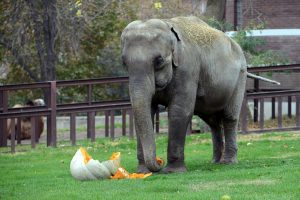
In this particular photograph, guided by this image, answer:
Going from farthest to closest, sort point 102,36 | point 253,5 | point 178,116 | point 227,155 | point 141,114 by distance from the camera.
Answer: point 102,36
point 253,5
point 227,155
point 178,116
point 141,114

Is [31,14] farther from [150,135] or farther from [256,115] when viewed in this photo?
[150,135]

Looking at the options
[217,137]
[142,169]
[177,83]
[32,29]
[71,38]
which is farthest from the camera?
[32,29]

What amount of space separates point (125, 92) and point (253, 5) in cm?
686

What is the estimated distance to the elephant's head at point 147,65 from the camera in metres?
12.2

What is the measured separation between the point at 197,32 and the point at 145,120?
221 cm

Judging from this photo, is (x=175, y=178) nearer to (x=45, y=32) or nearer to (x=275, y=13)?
(x=45, y=32)

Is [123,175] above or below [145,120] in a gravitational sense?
below

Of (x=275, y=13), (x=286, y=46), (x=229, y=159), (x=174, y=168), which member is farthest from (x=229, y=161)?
(x=275, y=13)

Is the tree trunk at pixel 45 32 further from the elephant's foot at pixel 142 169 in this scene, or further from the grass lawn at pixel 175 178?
the elephant's foot at pixel 142 169

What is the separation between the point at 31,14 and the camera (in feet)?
87.2

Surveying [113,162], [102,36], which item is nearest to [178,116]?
[113,162]

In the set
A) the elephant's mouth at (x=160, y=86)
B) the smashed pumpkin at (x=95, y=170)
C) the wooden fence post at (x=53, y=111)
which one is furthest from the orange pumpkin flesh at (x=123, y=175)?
the wooden fence post at (x=53, y=111)

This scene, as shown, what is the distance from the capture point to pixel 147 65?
40.8ft

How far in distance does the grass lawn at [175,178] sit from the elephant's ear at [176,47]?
164 centimetres
